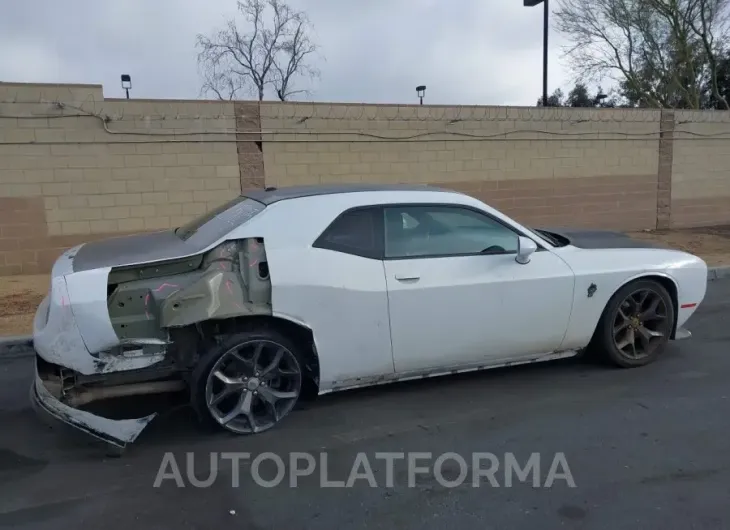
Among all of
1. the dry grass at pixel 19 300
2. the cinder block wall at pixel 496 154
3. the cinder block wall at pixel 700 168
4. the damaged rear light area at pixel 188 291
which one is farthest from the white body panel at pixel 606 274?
the cinder block wall at pixel 700 168

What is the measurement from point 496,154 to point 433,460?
9.65 m

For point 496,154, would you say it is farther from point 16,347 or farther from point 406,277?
point 16,347

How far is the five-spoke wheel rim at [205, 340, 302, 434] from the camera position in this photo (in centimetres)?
372

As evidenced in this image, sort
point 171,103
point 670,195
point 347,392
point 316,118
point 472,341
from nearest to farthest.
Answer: point 472,341 → point 347,392 → point 171,103 → point 316,118 → point 670,195

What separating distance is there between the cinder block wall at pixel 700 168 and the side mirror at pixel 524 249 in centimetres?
1185

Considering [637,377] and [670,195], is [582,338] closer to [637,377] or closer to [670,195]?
[637,377]

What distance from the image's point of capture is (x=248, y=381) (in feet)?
12.4

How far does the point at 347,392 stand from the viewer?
4.59 meters

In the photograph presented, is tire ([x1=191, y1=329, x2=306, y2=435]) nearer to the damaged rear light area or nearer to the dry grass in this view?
the damaged rear light area

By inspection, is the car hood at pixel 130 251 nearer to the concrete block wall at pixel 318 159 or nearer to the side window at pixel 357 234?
the side window at pixel 357 234

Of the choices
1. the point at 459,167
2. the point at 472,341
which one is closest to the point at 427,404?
the point at 472,341

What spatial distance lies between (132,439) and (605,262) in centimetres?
356

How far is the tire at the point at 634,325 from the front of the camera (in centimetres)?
471

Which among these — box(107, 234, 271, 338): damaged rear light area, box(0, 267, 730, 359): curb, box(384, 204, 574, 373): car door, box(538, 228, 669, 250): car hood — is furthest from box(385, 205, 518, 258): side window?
box(0, 267, 730, 359): curb
